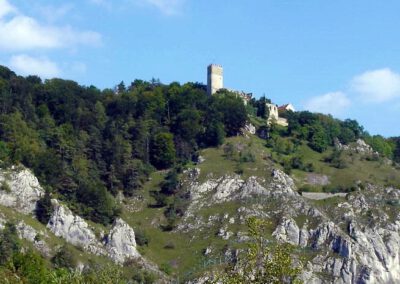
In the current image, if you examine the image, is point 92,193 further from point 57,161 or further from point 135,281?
point 135,281

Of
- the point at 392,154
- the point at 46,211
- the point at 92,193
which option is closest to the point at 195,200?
the point at 92,193

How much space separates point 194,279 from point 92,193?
2116 cm

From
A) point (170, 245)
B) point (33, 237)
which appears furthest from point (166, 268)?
point (33, 237)

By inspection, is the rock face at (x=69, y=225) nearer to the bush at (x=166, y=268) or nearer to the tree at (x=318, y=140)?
the bush at (x=166, y=268)

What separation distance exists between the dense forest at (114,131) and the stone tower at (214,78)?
2.96 m

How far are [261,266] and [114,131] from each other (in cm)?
10572

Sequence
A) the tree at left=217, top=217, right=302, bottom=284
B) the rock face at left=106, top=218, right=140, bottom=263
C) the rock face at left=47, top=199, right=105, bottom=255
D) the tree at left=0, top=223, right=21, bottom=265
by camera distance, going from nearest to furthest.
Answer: the tree at left=217, top=217, right=302, bottom=284
the tree at left=0, top=223, right=21, bottom=265
the rock face at left=47, top=199, right=105, bottom=255
the rock face at left=106, top=218, right=140, bottom=263

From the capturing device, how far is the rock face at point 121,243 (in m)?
108

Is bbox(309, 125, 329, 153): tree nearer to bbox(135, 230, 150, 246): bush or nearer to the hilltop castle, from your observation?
the hilltop castle

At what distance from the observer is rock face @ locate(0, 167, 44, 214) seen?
4296 inches

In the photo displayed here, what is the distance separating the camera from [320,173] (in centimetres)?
13450

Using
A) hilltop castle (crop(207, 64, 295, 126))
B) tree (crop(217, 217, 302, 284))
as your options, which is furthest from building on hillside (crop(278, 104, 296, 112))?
tree (crop(217, 217, 302, 284))

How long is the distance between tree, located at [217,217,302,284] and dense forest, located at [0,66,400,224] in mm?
79873

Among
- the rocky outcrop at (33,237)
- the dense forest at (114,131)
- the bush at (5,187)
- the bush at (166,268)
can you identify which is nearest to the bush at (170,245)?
the bush at (166,268)
